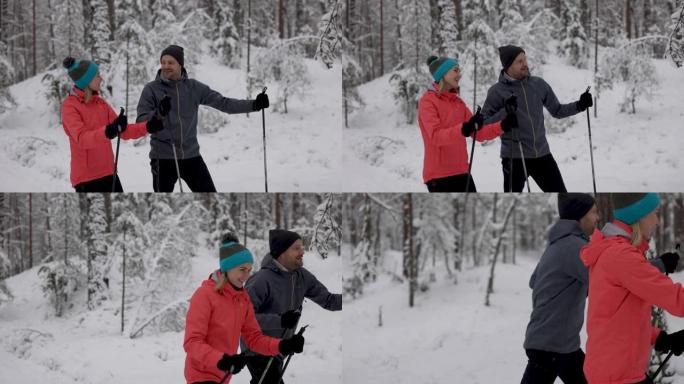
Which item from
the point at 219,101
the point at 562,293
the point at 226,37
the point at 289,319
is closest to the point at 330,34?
the point at 226,37

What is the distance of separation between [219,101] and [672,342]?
3.25 metres

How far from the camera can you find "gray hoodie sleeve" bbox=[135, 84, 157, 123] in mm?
4691

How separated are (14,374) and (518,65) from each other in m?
5.03

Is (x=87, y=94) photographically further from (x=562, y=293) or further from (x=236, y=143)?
(x=562, y=293)

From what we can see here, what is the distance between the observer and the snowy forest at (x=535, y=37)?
16.5 ft

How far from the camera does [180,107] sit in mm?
4777

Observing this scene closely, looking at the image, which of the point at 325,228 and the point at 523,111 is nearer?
the point at 523,111

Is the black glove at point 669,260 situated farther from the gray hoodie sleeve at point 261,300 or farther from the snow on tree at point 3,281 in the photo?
the snow on tree at point 3,281

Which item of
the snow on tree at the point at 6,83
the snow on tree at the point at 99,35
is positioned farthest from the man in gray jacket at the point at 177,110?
the snow on tree at the point at 6,83

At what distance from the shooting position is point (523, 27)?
5.07 metres

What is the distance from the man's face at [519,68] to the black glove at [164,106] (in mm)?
2284

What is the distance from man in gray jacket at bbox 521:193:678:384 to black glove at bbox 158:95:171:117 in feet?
8.44

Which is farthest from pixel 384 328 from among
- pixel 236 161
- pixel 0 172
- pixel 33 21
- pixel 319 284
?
pixel 33 21

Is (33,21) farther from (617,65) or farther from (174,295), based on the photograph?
(617,65)
